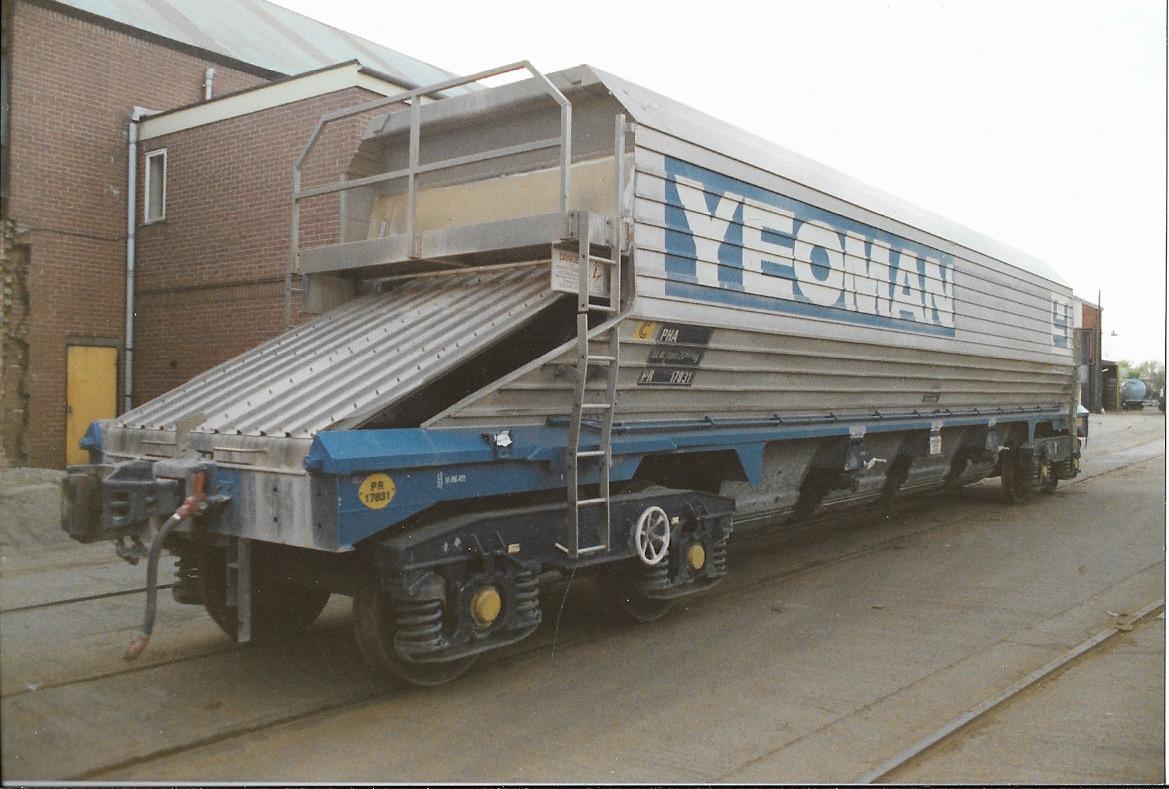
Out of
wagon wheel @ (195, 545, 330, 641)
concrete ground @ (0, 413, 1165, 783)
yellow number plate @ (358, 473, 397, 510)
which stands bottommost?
concrete ground @ (0, 413, 1165, 783)

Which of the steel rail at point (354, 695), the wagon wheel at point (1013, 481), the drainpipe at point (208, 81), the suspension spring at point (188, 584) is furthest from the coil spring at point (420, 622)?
the drainpipe at point (208, 81)

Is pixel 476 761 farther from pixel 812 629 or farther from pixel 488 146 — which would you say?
pixel 488 146

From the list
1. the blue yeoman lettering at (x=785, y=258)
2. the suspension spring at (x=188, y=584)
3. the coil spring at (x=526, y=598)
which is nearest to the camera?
the coil spring at (x=526, y=598)

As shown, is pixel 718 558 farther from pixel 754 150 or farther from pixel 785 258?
pixel 754 150

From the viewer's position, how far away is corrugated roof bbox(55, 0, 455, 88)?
12.1 metres

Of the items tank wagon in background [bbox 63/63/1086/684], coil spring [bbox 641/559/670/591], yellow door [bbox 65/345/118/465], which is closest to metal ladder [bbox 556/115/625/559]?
tank wagon in background [bbox 63/63/1086/684]

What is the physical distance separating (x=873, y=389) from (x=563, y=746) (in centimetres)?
592

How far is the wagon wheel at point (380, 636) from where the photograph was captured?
504 cm

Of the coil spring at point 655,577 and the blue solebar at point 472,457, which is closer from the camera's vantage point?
the blue solebar at point 472,457

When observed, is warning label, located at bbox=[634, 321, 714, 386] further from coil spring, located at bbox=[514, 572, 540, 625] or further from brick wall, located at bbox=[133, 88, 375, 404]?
brick wall, located at bbox=[133, 88, 375, 404]

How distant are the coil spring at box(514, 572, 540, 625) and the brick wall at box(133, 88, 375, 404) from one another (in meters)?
7.50

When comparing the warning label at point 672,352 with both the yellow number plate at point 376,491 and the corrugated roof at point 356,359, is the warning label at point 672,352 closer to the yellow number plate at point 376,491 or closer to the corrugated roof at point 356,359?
the corrugated roof at point 356,359

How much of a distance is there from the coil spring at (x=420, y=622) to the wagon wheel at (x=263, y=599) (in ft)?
2.39

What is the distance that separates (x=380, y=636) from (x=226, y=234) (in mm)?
10121
